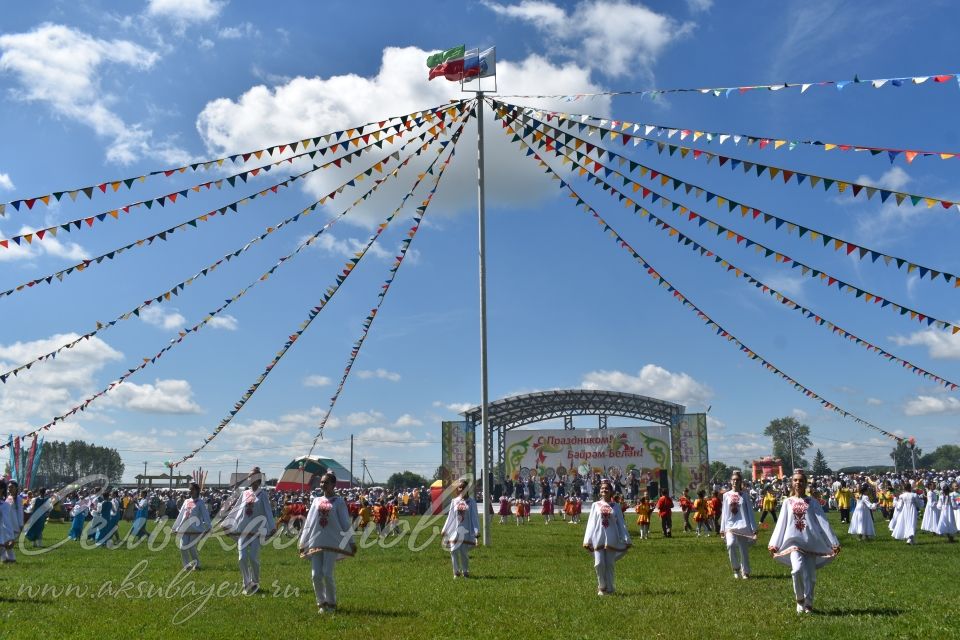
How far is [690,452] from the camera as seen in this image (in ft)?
177

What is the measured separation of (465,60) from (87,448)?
386 ft

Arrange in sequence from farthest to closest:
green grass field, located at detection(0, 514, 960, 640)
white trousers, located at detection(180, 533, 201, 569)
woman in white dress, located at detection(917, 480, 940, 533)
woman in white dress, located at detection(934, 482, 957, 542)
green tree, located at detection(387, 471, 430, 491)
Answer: green tree, located at detection(387, 471, 430, 491), woman in white dress, located at detection(917, 480, 940, 533), woman in white dress, located at detection(934, 482, 957, 542), white trousers, located at detection(180, 533, 201, 569), green grass field, located at detection(0, 514, 960, 640)

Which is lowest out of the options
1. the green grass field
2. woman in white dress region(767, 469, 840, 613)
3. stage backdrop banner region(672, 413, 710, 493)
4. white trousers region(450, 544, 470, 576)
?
the green grass field

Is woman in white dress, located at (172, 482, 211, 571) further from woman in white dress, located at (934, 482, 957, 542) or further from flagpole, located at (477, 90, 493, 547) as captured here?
woman in white dress, located at (934, 482, 957, 542)

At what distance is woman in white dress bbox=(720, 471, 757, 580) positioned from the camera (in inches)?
601

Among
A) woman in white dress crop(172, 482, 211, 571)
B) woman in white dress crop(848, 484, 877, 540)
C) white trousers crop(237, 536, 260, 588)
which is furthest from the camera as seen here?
woman in white dress crop(848, 484, 877, 540)

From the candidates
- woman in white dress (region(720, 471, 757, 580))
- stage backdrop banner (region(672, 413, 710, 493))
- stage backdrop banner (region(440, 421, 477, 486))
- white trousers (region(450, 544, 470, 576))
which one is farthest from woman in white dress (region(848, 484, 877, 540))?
stage backdrop banner (region(440, 421, 477, 486))

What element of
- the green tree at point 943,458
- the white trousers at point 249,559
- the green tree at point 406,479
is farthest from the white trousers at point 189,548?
the green tree at point 943,458

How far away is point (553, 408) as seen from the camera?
5612 cm

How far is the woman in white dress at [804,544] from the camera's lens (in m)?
11.2

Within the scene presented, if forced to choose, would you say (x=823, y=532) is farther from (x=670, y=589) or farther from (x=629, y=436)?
(x=629, y=436)

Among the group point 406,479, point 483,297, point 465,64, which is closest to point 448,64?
point 465,64

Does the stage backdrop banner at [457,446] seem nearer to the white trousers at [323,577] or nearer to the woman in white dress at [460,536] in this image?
the woman in white dress at [460,536]

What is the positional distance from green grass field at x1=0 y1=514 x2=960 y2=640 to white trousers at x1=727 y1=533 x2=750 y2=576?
402 millimetres
